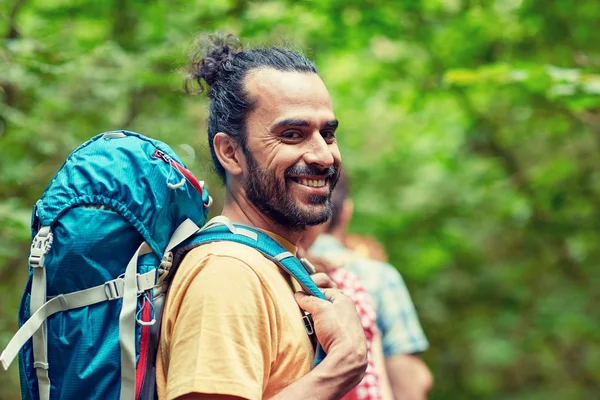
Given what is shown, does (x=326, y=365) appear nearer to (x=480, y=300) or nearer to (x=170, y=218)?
(x=170, y=218)

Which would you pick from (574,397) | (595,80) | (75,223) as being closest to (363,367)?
(75,223)

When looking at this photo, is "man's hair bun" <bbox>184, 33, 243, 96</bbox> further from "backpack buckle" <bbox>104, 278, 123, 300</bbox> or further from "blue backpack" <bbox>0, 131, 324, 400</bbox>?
"backpack buckle" <bbox>104, 278, 123, 300</bbox>

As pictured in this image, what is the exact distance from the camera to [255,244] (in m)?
2.03

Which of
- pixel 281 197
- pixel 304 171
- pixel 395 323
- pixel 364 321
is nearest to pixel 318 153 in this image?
pixel 304 171

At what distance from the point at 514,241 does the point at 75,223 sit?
7.39 metres

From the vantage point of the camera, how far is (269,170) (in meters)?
2.14

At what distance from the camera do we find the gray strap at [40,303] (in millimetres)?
1828

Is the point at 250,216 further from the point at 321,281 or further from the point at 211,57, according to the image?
the point at 211,57

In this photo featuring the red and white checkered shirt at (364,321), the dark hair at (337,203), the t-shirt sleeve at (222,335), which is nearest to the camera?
the t-shirt sleeve at (222,335)

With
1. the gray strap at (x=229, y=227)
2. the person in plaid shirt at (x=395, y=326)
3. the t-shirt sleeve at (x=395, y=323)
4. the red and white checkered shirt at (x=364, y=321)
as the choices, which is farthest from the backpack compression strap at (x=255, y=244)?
the t-shirt sleeve at (x=395, y=323)

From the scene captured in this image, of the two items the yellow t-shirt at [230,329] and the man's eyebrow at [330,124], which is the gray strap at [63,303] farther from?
the man's eyebrow at [330,124]

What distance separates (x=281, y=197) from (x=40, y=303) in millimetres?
751

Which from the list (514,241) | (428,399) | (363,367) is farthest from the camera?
(428,399)

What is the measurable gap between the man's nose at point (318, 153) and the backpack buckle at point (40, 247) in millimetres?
776
